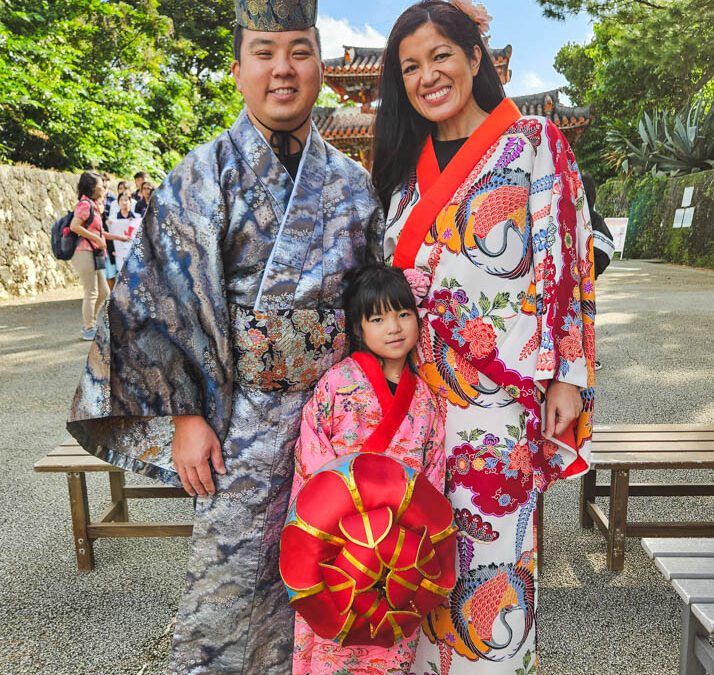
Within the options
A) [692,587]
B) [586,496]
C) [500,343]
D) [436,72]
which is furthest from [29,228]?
[692,587]

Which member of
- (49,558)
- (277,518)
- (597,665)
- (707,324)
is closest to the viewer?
(277,518)

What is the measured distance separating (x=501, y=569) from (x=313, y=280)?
0.86 m

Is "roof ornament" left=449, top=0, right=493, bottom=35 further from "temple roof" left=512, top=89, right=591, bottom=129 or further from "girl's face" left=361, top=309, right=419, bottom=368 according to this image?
"temple roof" left=512, top=89, right=591, bottom=129

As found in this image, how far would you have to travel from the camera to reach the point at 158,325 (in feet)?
4.79

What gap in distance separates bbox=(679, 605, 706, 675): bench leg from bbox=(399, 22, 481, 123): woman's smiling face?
1441 millimetres

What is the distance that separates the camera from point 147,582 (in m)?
2.61

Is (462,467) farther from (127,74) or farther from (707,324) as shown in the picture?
(127,74)

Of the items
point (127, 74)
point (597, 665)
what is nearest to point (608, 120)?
point (127, 74)

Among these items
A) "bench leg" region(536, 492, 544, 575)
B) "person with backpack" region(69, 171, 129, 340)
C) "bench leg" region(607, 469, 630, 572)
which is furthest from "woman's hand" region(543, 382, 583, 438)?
"person with backpack" region(69, 171, 129, 340)

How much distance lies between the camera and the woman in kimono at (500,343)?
1.49 m

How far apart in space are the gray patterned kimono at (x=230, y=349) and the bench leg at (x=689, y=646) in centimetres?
105

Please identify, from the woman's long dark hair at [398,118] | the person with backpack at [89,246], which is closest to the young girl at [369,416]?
the woman's long dark hair at [398,118]

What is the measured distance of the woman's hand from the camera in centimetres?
151

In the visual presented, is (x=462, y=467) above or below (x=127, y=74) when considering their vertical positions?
below
